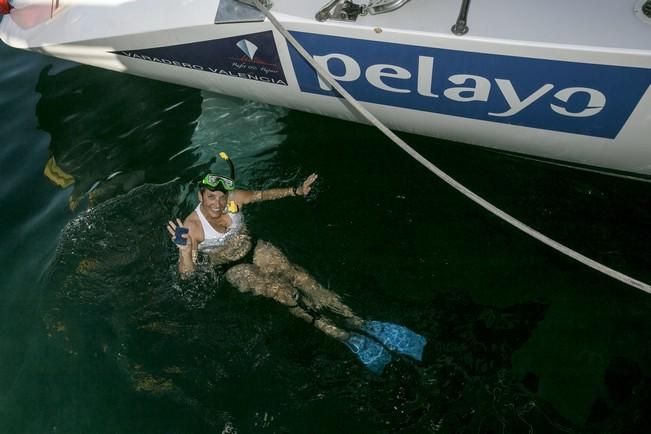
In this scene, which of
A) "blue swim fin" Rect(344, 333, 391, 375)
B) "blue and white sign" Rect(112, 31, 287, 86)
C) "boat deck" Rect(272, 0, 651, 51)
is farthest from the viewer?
"blue and white sign" Rect(112, 31, 287, 86)

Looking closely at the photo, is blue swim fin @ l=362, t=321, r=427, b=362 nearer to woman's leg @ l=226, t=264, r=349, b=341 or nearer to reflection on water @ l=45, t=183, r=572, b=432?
reflection on water @ l=45, t=183, r=572, b=432

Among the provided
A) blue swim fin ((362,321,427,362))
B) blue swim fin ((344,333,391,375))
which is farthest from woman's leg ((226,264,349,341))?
blue swim fin ((362,321,427,362))

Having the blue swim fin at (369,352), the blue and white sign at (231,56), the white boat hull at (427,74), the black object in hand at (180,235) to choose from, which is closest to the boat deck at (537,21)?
the white boat hull at (427,74)

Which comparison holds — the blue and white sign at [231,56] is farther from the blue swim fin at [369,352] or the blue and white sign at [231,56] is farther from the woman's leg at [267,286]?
the blue swim fin at [369,352]

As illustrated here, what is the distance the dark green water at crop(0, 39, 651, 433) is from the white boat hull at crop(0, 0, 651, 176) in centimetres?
68

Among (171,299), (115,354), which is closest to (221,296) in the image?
(171,299)

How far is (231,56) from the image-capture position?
436 cm

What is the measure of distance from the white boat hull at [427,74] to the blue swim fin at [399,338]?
156 centimetres

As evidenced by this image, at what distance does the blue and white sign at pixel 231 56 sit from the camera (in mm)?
4160

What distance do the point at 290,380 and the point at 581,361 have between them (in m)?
2.00

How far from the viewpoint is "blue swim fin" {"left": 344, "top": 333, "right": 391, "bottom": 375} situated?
3.86 metres

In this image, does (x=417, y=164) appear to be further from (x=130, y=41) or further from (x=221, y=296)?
(x=130, y=41)

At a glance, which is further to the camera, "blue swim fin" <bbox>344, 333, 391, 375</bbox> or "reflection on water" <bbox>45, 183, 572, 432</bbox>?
"blue swim fin" <bbox>344, 333, 391, 375</bbox>

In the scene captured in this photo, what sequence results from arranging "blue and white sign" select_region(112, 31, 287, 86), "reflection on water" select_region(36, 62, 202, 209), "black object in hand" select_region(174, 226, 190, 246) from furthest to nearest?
"reflection on water" select_region(36, 62, 202, 209) < "blue and white sign" select_region(112, 31, 287, 86) < "black object in hand" select_region(174, 226, 190, 246)
